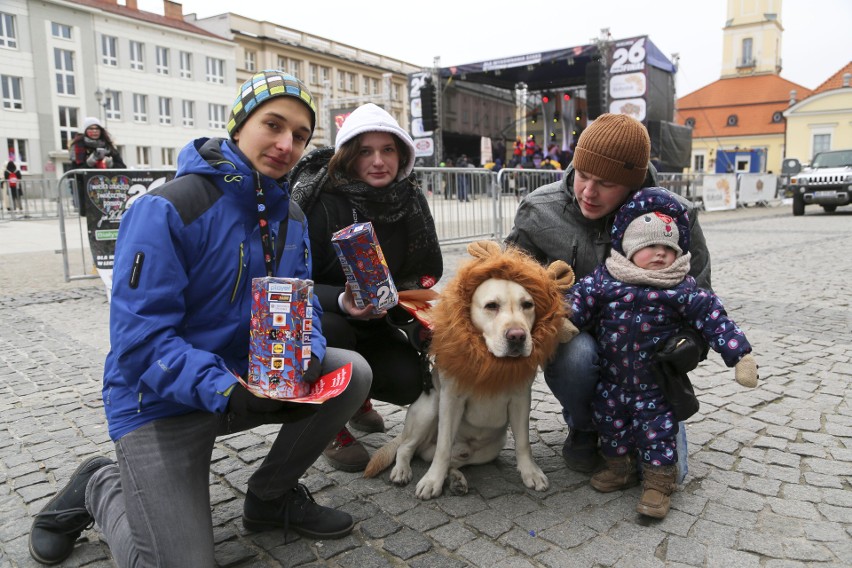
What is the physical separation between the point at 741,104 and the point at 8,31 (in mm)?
64085

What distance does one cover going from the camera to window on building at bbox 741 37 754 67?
221ft

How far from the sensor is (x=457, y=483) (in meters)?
2.70

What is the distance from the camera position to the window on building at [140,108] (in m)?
43.0

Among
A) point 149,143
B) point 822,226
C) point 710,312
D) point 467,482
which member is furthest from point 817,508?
point 149,143

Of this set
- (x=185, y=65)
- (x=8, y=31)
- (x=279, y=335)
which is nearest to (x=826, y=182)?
(x=279, y=335)

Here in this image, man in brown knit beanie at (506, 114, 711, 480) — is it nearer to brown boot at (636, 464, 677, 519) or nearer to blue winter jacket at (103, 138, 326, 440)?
brown boot at (636, 464, 677, 519)

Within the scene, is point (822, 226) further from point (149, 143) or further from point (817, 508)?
point (149, 143)

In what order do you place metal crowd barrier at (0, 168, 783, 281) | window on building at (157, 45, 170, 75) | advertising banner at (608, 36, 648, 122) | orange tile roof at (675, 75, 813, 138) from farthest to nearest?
orange tile roof at (675, 75, 813, 138) → window on building at (157, 45, 170, 75) → advertising banner at (608, 36, 648, 122) → metal crowd barrier at (0, 168, 783, 281)

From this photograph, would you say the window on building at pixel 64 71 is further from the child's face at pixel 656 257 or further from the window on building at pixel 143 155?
the child's face at pixel 656 257

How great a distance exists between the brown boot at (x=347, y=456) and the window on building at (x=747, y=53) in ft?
256

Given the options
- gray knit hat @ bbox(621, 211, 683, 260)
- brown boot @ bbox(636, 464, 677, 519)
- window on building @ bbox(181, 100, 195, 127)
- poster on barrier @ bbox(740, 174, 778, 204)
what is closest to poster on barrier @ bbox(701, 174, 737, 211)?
poster on barrier @ bbox(740, 174, 778, 204)

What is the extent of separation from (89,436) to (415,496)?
191 cm

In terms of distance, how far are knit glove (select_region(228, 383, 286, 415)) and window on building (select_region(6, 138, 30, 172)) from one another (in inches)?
1673

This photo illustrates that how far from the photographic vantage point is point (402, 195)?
318 cm
